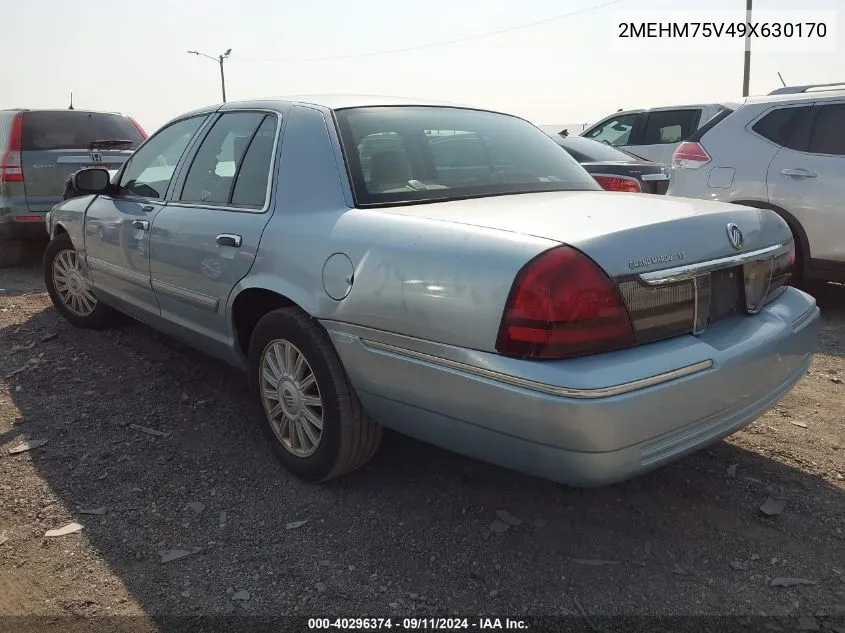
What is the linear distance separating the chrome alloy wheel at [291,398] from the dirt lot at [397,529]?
199 mm

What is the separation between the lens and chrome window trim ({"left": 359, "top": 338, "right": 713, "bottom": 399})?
2023mm

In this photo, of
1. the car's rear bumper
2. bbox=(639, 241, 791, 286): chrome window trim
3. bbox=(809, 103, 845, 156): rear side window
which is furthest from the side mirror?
bbox=(809, 103, 845, 156): rear side window

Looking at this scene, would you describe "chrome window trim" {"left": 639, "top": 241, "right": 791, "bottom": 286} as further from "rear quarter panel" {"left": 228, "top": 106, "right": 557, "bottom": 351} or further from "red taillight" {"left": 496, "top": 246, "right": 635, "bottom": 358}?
"rear quarter panel" {"left": 228, "top": 106, "right": 557, "bottom": 351}

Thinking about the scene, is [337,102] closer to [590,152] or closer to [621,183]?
[621,183]

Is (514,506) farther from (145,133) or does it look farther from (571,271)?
(145,133)

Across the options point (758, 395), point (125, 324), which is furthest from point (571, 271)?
point (125, 324)

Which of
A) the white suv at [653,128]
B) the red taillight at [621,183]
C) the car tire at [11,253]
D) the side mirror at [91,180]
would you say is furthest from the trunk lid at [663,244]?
the white suv at [653,128]

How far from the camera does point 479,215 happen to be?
97.0 inches

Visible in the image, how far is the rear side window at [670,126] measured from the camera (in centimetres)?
978

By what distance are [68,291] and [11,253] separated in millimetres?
3256

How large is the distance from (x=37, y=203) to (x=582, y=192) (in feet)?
20.8

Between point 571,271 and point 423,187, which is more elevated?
point 423,187

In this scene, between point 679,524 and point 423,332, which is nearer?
point 423,332

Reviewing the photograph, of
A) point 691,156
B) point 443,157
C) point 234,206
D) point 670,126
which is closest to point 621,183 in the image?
point 691,156
